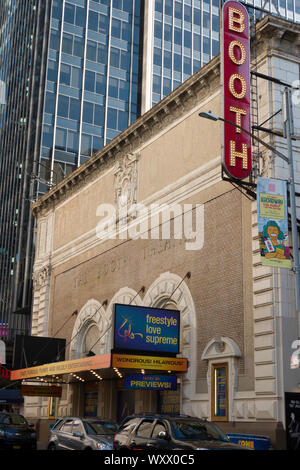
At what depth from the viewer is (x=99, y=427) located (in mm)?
20203

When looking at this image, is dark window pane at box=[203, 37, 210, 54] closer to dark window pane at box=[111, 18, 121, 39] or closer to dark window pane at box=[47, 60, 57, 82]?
dark window pane at box=[111, 18, 121, 39]

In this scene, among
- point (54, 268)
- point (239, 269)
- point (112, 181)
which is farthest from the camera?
point (54, 268)

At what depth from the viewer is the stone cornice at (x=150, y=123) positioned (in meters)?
26.2

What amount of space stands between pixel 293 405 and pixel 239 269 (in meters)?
6.05

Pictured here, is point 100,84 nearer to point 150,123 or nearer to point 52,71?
point 52,71

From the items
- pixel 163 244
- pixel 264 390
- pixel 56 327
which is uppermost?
pixel 163 244

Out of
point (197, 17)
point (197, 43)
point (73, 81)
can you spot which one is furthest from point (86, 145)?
point (197, 17)

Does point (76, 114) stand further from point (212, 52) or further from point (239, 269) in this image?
point (239, 269)

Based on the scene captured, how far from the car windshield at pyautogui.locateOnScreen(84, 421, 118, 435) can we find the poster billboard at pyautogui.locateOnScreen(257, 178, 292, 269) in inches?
299

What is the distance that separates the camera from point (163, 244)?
27641 millimetres

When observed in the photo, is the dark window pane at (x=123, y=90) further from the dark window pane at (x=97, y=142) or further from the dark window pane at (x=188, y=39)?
the dark window pane at (x=188, y=39)

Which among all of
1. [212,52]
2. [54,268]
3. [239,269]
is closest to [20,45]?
[212,52]

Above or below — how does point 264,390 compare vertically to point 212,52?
below

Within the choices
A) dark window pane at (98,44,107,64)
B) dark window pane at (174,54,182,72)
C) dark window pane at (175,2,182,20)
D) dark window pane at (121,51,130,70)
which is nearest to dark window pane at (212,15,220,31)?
dark window pane at (175,2,182,20)
